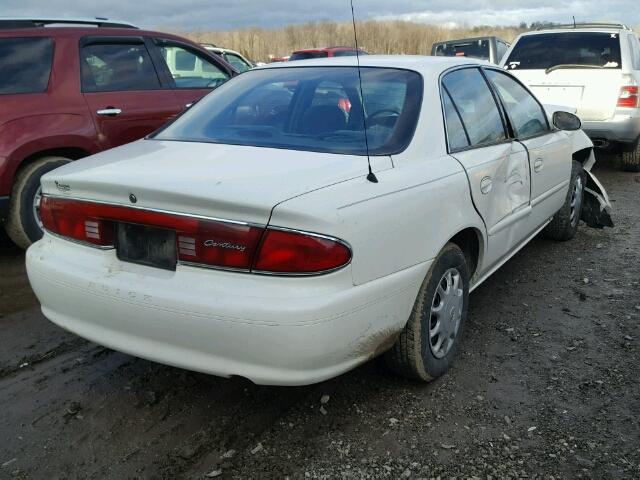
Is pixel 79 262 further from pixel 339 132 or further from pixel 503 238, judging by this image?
pixel 503 238

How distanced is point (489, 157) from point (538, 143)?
0.96 metres

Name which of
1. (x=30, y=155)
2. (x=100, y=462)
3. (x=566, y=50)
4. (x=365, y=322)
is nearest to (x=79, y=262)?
(x=100, y=462)

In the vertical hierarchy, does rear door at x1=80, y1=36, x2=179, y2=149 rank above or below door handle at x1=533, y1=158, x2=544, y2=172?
above

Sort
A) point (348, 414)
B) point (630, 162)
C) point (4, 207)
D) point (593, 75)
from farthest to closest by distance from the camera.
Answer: point (630, 162) → point (593, 75) → point (4, 207) → point (348, 414)

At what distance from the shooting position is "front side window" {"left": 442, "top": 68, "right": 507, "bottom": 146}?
132 inches

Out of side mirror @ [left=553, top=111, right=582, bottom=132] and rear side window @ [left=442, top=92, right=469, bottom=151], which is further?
side mirror @ [left=553, top=111, right=582, bottom=132]

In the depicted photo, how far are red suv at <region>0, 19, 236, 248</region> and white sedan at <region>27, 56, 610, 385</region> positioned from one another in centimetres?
195

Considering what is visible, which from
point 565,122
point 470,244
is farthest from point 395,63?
point 565,122

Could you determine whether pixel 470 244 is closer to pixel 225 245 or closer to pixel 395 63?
pixel 395 63

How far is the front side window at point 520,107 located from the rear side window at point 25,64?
11.4ft

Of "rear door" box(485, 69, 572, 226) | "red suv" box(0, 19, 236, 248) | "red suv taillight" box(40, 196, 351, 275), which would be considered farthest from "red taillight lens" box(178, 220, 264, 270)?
"red suv" box(0, 19, 236, 248)

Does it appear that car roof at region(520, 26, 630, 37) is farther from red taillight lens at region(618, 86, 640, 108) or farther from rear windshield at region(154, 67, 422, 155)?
rear windshield at region(154, 67, 422, 155)

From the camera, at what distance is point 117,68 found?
5.64m

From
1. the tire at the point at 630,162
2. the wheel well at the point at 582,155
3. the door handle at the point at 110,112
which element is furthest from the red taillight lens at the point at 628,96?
the door handle at the point at 110,112
